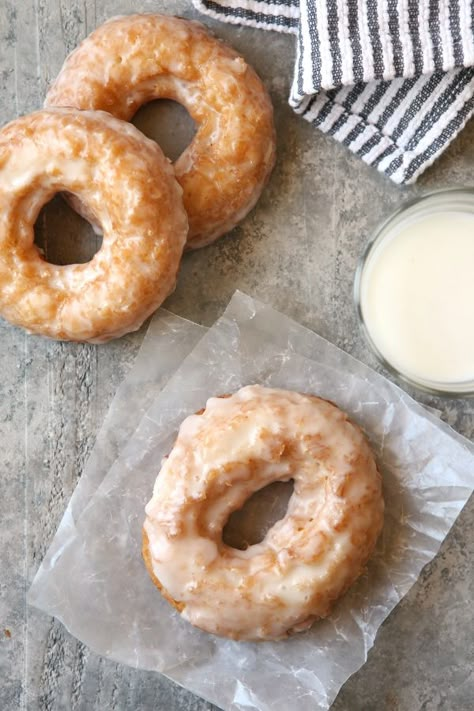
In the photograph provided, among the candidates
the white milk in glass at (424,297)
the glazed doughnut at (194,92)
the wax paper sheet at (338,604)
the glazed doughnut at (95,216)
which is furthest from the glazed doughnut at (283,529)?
the glazed doughnut at (194,92)

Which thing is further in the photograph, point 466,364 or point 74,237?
point 74,237

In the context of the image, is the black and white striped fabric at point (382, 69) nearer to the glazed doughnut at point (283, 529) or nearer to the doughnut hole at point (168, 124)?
the doughnut hole at point (168, 124)

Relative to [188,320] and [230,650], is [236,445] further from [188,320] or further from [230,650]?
[230,650]

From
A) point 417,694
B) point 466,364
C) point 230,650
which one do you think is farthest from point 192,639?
point 466,364

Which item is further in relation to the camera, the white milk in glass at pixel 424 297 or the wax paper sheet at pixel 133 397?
the wax paper sheet at pixel 133 397

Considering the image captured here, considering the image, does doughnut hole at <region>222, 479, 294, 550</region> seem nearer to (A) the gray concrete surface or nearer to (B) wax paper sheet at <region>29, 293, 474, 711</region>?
(B) wax paper sheet at <region>29, 293, 474, 711</region>

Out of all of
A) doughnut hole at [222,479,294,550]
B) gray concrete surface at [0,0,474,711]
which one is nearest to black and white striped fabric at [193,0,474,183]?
gray concrete surface at [0,0,474,711]
